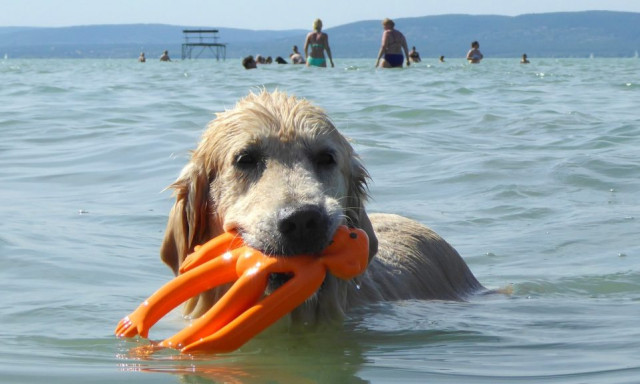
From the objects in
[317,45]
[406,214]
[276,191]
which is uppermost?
[276,191]

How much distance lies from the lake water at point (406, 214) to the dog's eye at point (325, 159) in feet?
2.75

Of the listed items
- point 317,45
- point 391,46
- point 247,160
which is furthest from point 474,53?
point 247,160

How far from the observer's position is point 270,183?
504 cm

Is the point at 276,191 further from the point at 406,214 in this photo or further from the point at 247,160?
the point at 406,214

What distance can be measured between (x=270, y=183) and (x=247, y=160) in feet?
0.95

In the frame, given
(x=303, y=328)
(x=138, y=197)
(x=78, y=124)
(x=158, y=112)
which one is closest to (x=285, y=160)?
(x=303, y=328)

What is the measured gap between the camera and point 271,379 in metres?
4.56

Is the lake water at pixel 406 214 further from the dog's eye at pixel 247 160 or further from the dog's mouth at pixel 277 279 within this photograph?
the dog's eye at pixel 247 160

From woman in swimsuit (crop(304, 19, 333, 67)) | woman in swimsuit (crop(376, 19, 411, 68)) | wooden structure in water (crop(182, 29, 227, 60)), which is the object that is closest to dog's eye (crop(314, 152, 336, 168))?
woman in swimsuit (crop(376, 19, 411, 68))

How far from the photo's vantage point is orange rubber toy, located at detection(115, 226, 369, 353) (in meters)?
4.79

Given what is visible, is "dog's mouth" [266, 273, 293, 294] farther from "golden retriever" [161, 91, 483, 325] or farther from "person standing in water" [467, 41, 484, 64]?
"person standing in water" [467, 41, 484, 64]

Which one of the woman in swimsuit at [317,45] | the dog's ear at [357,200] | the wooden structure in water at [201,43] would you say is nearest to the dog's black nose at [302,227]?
the dog's ear at [357,200]

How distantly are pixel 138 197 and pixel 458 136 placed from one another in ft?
18.9

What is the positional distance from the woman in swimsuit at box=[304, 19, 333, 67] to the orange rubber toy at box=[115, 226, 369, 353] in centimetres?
3057
